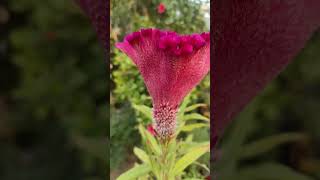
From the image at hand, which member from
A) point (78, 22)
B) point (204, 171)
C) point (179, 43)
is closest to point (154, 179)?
point (204, 171)

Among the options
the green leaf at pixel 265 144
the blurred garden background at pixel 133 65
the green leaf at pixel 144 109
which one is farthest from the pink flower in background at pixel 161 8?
the green leaf at pixel 265 144

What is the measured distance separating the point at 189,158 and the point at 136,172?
81 millimetres

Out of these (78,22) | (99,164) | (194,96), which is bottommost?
(99,164)

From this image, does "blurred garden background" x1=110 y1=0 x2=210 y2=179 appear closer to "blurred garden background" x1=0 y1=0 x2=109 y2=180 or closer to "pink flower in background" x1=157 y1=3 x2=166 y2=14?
"pink flower in background" x1=157 y1=3 x2=166 y2=14

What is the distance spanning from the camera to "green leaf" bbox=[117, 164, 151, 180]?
69 centimetres

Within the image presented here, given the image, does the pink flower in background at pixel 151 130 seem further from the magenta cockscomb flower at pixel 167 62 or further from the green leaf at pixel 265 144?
the green leaf at pixel 265 144

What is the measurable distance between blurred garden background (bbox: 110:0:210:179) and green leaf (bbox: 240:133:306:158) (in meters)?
0.14

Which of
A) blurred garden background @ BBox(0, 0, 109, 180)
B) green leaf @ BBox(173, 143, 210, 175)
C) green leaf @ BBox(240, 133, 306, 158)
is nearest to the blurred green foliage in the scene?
green leaf @ BBox(240, 133, 306, 158)

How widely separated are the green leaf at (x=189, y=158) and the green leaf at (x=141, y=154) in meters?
0.04

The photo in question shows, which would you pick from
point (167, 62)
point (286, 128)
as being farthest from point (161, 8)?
point (286, 128)

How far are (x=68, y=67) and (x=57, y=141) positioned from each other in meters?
0.14

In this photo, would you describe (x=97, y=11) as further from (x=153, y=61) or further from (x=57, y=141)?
(x=57, y=141)

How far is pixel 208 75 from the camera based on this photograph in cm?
65

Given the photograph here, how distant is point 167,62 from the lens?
62 centimetres
